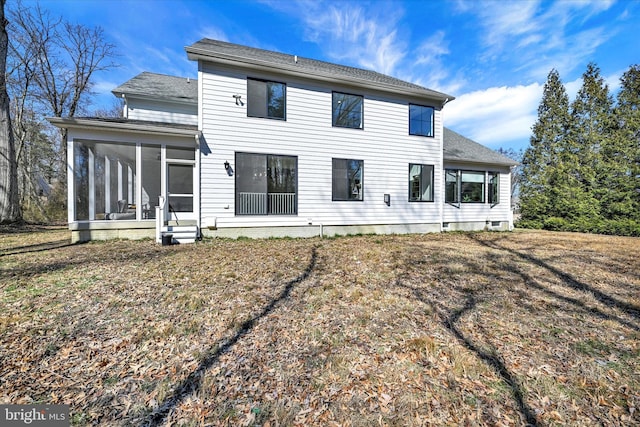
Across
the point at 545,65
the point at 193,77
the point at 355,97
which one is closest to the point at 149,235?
the point at 355,97

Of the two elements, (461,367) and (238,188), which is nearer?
(461,367)

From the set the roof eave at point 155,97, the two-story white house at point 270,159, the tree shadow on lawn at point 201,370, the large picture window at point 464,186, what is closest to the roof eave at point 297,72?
the two-story white house at point 270,159

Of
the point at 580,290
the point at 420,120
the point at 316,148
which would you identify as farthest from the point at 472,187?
the point at 580,290

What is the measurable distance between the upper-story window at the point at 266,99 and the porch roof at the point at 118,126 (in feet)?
6.33

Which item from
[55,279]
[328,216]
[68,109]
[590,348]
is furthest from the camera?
[68,109]

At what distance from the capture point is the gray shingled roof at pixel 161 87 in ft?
35.6

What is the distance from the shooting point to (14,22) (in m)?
15.5

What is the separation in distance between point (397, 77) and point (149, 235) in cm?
1271

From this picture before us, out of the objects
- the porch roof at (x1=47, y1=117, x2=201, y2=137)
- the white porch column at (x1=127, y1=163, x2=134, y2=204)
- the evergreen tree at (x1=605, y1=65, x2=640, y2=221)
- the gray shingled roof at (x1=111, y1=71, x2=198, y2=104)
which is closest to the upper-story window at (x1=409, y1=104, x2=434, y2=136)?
the porch roof at (x1=47, y1=117, x2=201, y2=137)

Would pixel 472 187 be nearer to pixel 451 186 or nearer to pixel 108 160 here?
pixel 451 186

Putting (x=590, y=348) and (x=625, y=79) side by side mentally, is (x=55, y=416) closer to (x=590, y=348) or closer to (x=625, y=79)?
(x=590, y=348)

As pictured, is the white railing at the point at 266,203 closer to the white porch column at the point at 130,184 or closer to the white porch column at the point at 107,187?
the white porch column at the point at 107,187

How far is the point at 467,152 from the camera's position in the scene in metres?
13.0

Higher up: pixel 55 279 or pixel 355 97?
pixel 355 97
